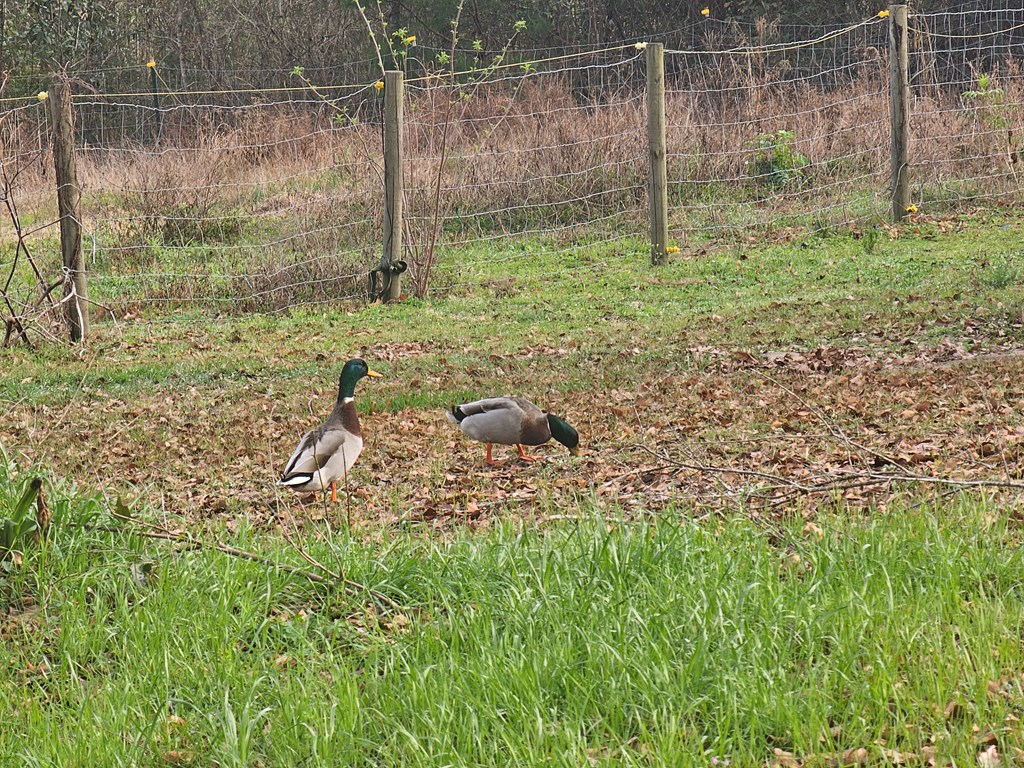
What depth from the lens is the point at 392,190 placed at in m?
13.1

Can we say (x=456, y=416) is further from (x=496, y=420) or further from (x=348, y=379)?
(x=348, y=379)

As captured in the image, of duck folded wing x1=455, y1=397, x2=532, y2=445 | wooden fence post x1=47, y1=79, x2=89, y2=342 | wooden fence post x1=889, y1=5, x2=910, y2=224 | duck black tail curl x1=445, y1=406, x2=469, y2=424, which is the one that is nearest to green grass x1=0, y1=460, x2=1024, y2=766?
duck folded wing x1=455, y1=397, x2=532, y2=445

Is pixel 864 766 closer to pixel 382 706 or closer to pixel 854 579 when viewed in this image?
pixel 854 579

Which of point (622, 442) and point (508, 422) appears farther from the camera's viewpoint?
point (622, 442)

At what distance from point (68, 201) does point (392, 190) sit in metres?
3.38

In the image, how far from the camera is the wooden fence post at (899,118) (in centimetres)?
1473

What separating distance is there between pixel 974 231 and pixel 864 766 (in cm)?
1211

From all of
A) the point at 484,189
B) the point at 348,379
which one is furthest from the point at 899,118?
the point at 348,379

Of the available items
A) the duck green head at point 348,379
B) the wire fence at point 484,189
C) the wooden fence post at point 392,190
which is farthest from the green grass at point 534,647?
the wire fence at point 484,189

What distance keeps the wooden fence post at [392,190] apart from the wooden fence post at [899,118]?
602 centimetres

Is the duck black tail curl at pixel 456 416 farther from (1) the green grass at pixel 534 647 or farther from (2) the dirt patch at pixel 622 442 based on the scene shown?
(1) the green grass at pixel 534 647

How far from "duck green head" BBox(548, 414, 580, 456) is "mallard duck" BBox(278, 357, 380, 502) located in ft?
3.62

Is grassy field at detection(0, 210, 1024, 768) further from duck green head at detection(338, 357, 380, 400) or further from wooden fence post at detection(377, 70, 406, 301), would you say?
wooden fence post at detection(377, 70, 406, 301)

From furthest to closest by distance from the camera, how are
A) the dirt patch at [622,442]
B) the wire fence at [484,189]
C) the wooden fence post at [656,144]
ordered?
the wooden fence post at [656,144], the wire fence at [484,189], the dirt patch at [622,442]
